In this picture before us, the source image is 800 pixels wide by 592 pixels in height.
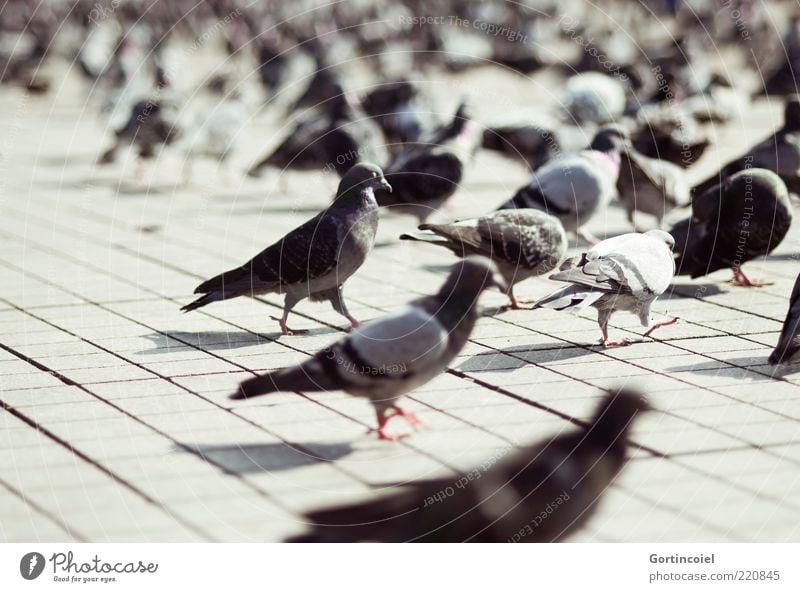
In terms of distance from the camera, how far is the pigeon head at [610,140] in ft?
33.9

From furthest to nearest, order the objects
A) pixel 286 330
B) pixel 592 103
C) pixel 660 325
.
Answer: pixel 592 103, pixel 660 325, pixel 286 330

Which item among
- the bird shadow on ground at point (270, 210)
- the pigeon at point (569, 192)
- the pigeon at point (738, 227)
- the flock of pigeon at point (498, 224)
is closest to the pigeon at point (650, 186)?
the flock of pigeon at point (498, 224)

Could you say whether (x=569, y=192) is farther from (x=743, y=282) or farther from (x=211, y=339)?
(x=211, y=339)

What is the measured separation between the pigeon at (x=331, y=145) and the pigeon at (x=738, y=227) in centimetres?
439

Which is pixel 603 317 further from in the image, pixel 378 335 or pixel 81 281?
pixel 81 281

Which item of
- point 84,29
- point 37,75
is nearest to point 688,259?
point 37,75

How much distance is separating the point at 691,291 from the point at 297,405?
393 centimetres

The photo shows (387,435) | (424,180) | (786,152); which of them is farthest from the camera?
(786,152)

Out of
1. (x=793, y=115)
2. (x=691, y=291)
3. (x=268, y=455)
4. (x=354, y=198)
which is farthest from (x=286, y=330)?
(x=793, y=115)

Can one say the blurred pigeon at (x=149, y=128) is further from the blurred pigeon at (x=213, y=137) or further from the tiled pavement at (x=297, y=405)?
the tiled pavement at (x=297, y=405)

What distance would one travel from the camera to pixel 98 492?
526 centimetres

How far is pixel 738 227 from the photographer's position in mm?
8727

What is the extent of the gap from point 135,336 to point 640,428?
3.50 meters

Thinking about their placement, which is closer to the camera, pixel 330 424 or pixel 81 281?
pixel 330 424
